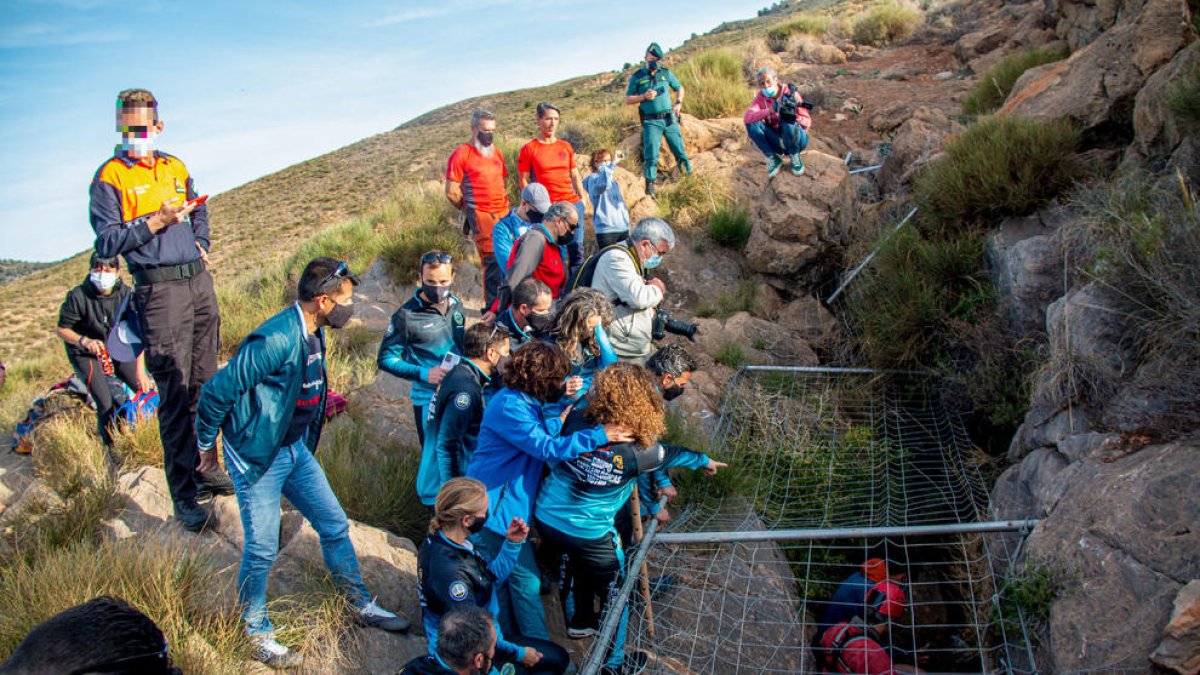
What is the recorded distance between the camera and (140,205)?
464 centimetres

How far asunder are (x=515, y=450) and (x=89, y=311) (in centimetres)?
411

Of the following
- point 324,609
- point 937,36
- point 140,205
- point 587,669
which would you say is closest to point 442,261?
point 140,205

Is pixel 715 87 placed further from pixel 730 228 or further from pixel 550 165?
pixel 550 165

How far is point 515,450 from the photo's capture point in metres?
4.02

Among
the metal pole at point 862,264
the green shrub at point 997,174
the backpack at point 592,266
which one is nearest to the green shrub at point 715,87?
the metal pole at point 862,264

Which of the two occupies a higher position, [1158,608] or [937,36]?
[937,36]

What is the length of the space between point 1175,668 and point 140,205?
5784 mm

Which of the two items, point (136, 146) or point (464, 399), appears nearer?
point (464, 399)

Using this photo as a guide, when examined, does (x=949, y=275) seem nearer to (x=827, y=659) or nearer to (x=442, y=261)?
(x=827, y=659)

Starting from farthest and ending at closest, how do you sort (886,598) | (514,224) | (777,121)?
(777,121)
(514,224)
(886,598)

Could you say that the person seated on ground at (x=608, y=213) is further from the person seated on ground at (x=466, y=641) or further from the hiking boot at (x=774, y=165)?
the person seated on ground at (x=466, y=641)

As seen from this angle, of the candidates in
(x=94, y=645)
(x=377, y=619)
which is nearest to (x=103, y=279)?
(x=377, y=619)

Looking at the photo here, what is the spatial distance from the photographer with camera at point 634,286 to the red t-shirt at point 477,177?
2665 mm

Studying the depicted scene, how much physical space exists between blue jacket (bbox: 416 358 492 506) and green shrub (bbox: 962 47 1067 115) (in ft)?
30.7
